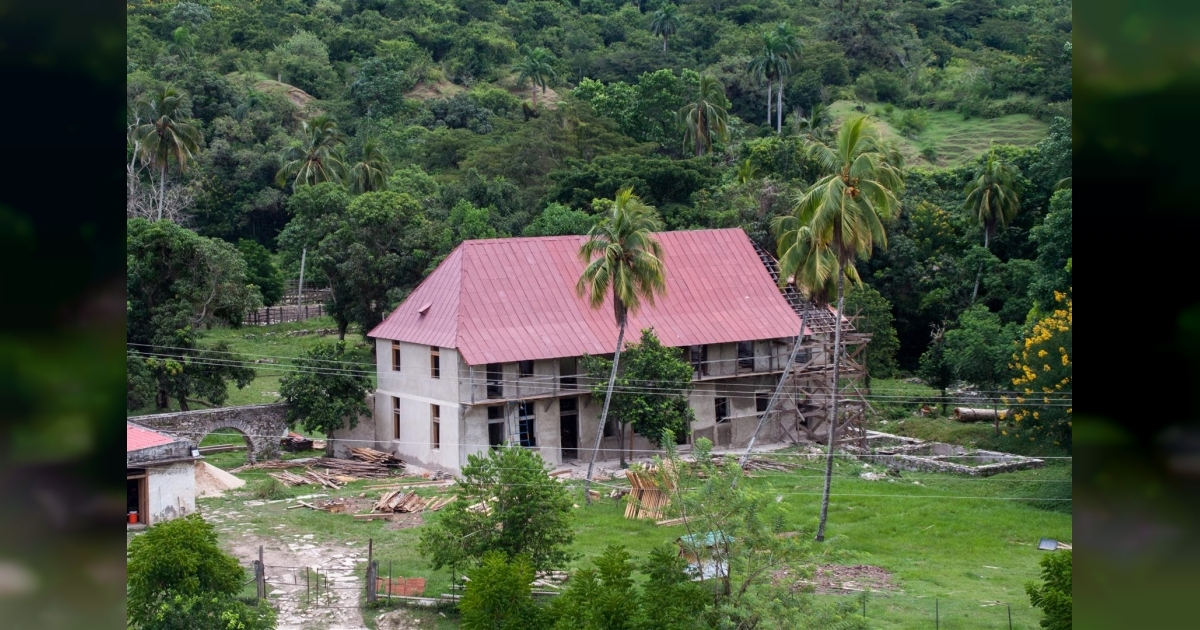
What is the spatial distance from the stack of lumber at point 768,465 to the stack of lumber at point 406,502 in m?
6.72

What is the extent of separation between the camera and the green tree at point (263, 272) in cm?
3662

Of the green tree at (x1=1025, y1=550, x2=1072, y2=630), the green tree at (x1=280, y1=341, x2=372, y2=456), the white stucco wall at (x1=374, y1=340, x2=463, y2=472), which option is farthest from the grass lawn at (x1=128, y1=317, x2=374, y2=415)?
the green tree at (x1=1025, y1=550, x2=1072, y2=630)

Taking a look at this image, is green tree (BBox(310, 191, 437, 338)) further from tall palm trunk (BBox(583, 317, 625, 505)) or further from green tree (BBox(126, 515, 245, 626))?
green tree (BBox(126, 515, 245, 626))

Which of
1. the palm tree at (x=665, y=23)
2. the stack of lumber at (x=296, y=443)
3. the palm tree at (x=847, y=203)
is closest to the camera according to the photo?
the palm tree at (x=847, y=203)

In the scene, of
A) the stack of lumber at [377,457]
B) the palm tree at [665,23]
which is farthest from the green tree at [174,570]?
the palm tree at [665,23]

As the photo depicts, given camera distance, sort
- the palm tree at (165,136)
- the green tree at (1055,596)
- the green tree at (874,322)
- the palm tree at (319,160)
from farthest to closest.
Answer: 1. the palm tree at (319,160)
2. the palm tree at (165,136)
3. the green tree at (874,322)
4. the green tree at (1055,596)

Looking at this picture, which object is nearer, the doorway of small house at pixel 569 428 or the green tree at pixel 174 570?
the green tree at pixel 174 570

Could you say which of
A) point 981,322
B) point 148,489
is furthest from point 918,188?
point 148,489

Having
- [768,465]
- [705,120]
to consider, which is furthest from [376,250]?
[705,120]

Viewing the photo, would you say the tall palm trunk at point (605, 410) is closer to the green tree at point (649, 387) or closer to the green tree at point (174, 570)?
the green tree at point (649, 387)

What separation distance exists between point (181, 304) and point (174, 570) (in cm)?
1442

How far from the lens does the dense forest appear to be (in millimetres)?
29297

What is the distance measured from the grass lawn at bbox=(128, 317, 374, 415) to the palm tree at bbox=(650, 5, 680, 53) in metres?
33.4
